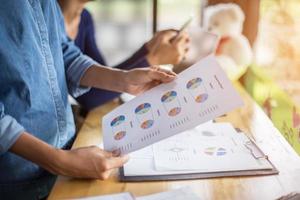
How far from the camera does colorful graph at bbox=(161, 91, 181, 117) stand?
914mm

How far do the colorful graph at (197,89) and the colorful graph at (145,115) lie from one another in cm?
9

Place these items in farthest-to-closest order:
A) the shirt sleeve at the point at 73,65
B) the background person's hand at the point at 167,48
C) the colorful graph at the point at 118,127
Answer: the background person's hand at the point at 167,48 → the shirt sleeve at the point at 73,65 → the colorful graph at the point at 118,127

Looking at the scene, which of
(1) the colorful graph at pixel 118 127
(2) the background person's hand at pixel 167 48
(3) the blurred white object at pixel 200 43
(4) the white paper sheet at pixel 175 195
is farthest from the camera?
(3) the blurred white object at pixel 200 43

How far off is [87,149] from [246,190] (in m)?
0.32

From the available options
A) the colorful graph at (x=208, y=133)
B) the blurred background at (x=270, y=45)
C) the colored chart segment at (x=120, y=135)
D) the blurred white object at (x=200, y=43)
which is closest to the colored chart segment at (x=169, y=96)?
the colored chart segment at (x=120, y=135)

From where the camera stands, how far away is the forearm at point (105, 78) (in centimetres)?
114

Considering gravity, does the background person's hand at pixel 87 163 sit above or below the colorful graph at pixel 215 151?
above

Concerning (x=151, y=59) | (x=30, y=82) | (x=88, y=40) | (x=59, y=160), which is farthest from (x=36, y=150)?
(x=88, y=40)

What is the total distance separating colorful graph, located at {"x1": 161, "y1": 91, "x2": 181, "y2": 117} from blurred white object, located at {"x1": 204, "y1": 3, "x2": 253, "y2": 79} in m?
0.67

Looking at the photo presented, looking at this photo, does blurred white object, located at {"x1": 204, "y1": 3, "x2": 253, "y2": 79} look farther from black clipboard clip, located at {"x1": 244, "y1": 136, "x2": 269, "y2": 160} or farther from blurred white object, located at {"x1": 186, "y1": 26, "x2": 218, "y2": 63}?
black clipboard clip, located at {"x1": 244, "y1": 136, "x2": 269, "y2": 160}

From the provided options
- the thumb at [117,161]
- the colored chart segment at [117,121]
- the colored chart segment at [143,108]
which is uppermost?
the colored chart segment at [143,108]

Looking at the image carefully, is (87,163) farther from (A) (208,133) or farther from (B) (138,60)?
(B) (138,60)

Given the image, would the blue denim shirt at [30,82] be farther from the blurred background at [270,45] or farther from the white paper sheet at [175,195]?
the blurred background at [270,45]

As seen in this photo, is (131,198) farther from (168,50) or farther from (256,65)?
(256,65)
